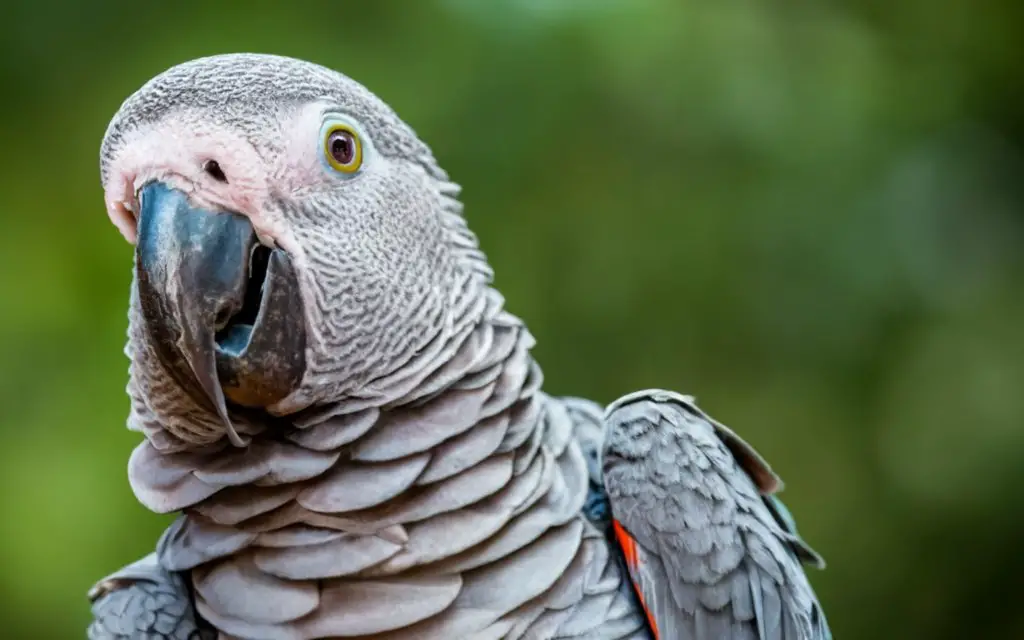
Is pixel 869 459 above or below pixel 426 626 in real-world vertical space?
below

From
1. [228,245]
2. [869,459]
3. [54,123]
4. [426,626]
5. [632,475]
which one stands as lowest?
[869,459]

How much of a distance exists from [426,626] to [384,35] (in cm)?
216

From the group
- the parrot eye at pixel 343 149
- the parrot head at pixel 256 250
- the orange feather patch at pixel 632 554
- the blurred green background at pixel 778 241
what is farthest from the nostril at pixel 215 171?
the blurred green background at pixel 778 241

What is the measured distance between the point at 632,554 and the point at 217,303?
0.67m

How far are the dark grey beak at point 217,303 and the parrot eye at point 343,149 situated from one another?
161 mm

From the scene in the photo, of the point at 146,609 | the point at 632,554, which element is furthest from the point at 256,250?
the point at 632,554

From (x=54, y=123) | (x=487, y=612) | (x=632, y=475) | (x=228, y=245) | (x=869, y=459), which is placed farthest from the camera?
(x=869, y=459)

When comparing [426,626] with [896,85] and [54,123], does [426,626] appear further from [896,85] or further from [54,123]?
[896,85]

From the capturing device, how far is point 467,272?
137cm

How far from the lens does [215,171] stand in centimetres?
112

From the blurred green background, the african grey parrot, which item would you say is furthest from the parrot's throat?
the blurred green background

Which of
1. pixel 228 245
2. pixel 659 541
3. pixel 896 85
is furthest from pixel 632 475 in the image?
pixel 896 85

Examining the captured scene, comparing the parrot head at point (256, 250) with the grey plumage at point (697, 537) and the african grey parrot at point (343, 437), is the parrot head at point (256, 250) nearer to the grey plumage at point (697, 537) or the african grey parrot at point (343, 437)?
the african grey parrot at point (343, 437)

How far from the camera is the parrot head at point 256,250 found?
1.09 metres
